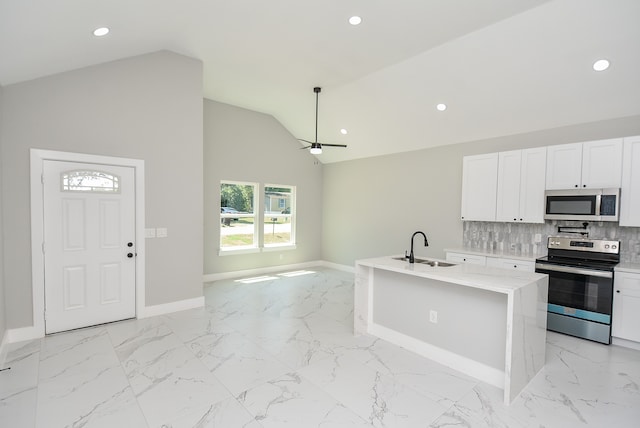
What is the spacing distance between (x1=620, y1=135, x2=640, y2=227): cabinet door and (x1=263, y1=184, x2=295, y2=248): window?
5.85 metres

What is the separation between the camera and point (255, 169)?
7051mm

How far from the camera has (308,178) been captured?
26.4ft

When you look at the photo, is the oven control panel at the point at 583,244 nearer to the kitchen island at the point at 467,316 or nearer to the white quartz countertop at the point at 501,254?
the white quartz countertop at the point at 501,254

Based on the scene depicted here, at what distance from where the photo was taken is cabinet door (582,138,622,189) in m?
3.72

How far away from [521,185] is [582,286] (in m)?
1.48

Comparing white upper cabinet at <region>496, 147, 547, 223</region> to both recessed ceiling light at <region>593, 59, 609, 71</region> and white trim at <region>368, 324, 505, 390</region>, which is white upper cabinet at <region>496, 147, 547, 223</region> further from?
white trim at <region>368, 324, 505, 390</region>

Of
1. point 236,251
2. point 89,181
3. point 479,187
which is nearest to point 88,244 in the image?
point 89,181

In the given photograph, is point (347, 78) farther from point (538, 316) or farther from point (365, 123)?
point (538, 316)

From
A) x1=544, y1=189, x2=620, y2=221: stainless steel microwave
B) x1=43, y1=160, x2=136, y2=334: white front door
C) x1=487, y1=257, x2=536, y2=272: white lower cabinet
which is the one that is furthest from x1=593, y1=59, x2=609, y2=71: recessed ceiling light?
x1=43, y1=160, x2=136, y2=334: white front door

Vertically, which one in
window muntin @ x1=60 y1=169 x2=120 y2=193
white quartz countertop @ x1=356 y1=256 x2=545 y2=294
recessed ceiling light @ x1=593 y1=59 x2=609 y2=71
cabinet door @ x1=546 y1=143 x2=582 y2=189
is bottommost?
white quartz countertop @ x1=356 y1=256 x2=545 y2=294

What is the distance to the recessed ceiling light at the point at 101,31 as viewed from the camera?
9.88ft

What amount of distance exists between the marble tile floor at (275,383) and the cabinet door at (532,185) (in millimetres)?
1570

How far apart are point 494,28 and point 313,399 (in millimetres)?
4040

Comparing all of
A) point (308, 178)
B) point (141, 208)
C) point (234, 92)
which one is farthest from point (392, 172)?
point (141, 208)
